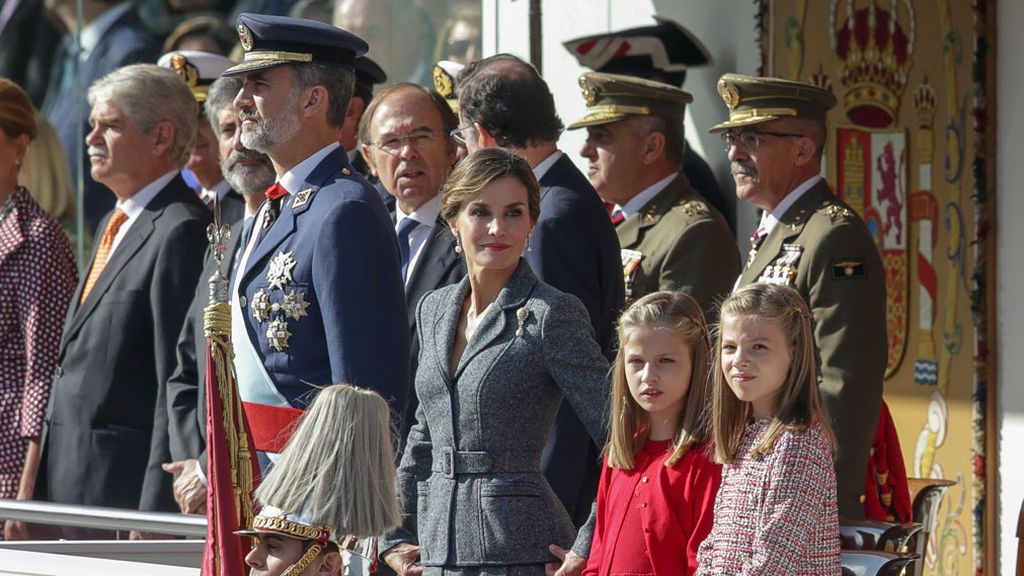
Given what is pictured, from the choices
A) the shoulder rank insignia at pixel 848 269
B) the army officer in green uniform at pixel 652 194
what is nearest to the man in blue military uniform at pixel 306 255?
the shoulder rank insignia at pixel 848 269

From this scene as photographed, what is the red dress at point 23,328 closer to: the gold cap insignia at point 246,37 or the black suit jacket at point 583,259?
the gold cap insignia at point 246,37

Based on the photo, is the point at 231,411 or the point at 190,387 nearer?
the point at 231,411

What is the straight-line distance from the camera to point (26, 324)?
6.64 metres

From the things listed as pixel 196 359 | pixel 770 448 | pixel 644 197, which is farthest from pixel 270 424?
pixel 644 197

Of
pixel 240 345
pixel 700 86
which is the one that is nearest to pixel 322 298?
pixel 240 345

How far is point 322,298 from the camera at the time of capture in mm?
4605

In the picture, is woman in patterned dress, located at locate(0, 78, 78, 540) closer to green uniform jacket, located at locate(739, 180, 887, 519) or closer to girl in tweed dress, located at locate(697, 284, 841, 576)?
green uniform jacket, located at locate(739, 180, 887, 519)

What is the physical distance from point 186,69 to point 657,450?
12.9ft

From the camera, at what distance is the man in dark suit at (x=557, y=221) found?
4906 mm

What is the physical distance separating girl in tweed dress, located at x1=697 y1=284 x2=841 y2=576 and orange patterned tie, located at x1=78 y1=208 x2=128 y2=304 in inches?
108

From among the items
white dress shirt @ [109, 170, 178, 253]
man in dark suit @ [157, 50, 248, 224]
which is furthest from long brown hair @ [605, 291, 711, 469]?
man in dark suit @ [157, 50, 248, 224]

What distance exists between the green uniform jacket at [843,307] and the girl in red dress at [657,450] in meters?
0.83

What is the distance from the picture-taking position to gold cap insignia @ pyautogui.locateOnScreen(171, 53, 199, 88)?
7716 mm

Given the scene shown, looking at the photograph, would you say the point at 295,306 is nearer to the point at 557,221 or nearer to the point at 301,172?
the point at 301,172
